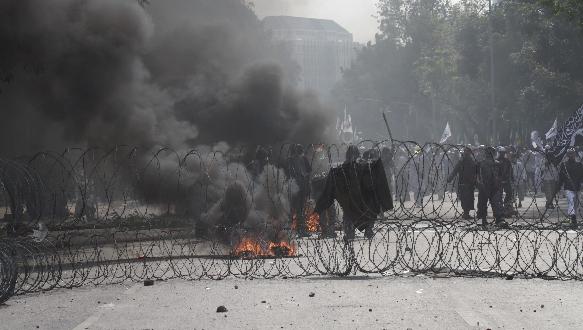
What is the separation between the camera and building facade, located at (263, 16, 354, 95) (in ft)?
385

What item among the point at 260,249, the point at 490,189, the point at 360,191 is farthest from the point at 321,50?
the point at 360,191

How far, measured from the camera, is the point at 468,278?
9484 mm

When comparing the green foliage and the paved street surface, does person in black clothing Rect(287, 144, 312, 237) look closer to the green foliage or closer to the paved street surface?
the paved street surface

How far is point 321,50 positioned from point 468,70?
80.4 metres

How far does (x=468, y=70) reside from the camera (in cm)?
4444

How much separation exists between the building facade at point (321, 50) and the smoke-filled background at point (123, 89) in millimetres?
86501

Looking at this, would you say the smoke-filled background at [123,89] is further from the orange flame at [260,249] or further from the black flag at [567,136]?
the black flag at [567,136]

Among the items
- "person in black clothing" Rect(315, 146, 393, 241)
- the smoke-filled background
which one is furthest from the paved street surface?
the smoke-filled background

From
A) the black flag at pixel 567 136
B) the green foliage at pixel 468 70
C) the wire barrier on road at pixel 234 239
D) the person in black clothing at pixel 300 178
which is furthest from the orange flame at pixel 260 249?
the green foliage at pixel 468 70

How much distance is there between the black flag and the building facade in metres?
95.4

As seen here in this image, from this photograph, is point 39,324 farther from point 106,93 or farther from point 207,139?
point 207,139

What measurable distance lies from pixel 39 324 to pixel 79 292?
6.41ft

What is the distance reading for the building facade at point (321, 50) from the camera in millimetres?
117312

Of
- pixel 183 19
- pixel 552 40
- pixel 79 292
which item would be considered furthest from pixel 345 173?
pixel 552 40
